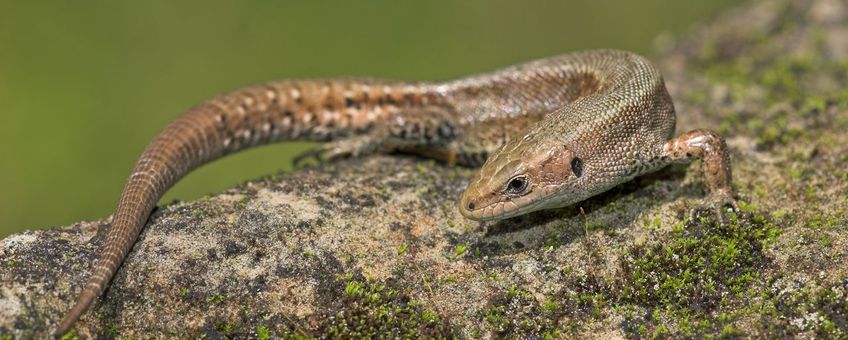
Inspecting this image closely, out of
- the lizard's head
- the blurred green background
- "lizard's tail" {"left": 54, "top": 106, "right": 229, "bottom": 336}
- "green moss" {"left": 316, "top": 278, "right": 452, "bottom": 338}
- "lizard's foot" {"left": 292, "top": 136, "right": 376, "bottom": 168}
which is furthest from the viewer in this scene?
the blurred green background

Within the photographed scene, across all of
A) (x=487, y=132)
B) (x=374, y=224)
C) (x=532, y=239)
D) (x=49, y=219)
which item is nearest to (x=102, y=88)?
(x=49, y=219)

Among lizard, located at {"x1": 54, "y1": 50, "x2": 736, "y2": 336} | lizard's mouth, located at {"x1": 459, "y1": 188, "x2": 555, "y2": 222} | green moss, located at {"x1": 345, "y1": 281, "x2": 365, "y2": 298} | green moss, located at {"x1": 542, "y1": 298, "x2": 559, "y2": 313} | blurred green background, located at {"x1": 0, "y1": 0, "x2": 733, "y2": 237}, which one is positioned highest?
blurred green background, located at {"x1": 0, "y1": 0, "x2": 733, "y2": 237}

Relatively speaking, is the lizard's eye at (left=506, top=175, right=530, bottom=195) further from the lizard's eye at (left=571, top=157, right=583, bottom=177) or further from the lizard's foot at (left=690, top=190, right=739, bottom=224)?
the lizard's foot at (left=690, top=190, right=739, bottom=224)

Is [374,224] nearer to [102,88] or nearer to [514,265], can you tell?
[514,265]

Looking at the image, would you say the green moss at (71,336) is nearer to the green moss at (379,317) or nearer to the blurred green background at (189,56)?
the green moss at (379,317)

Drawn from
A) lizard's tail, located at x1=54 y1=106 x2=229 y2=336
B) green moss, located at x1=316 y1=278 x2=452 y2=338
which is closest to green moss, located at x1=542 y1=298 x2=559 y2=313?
green moss, located at x1=316 y1=278 x2=452 y2=338

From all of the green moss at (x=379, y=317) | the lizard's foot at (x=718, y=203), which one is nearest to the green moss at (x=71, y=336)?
the green moss at (x=379, y=317)
